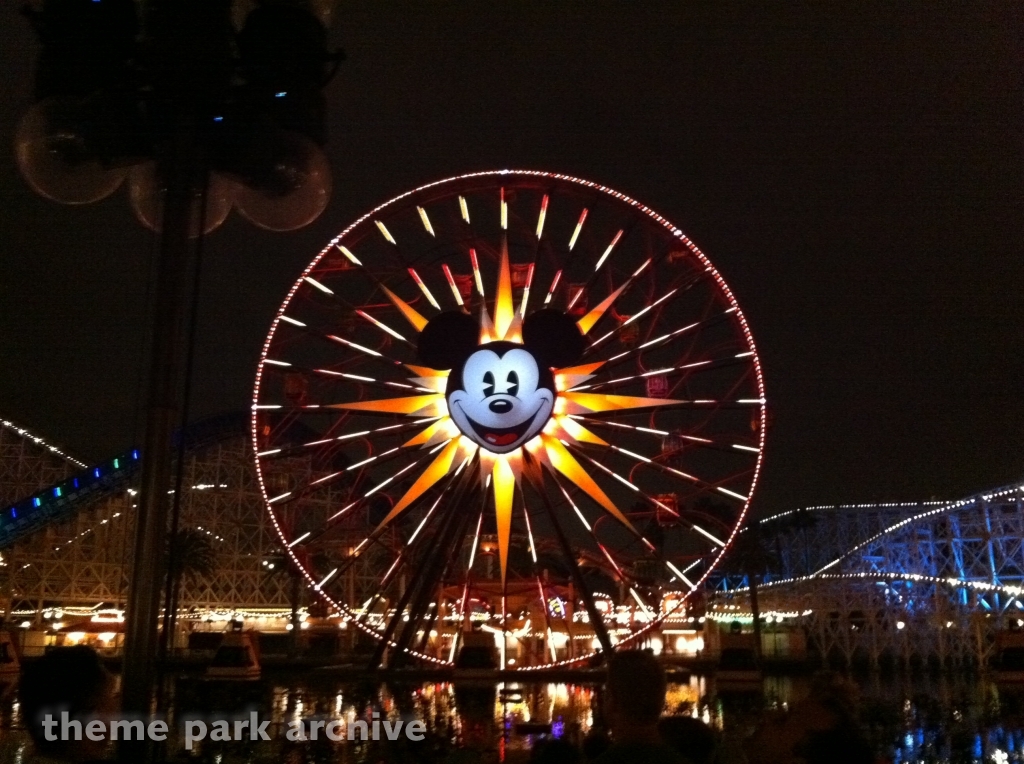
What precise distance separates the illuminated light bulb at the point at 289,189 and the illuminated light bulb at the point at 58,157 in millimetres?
760

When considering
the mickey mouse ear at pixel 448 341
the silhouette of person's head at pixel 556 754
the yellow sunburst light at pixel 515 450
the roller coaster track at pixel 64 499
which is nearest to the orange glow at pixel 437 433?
the yellow sunburst light at pixel 515 450

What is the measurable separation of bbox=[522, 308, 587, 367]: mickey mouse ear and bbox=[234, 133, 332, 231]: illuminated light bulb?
11.3 meters

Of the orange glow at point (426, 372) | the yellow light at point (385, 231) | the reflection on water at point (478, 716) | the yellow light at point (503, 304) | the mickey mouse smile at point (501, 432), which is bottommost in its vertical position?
the reflection on water at point (478, 716)

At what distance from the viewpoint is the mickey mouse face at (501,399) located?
1644 centimetres

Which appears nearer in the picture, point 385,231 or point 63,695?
point 63,695

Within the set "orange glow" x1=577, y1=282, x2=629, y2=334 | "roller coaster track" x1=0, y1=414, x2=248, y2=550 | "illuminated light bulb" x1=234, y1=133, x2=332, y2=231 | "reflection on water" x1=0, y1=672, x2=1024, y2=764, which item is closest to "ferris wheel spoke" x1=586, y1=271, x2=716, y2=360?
"orange glow" x1=577, y1=282, x2=629, y2=334

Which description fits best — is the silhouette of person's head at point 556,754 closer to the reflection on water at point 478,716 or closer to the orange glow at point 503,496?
the reflection on water at point 478,716

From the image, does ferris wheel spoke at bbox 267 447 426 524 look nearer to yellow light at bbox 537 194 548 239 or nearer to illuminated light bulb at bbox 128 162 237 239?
yellow light at bbox 537 194 548 239

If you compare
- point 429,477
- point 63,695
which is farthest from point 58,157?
point 429,477

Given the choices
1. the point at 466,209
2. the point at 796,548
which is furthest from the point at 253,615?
the point at 796,548

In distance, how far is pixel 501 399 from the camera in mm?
16391

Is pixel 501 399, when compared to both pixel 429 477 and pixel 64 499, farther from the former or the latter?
pixel 64 499

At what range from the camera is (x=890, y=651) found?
5031 centimetres

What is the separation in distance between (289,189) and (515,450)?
12.0m
